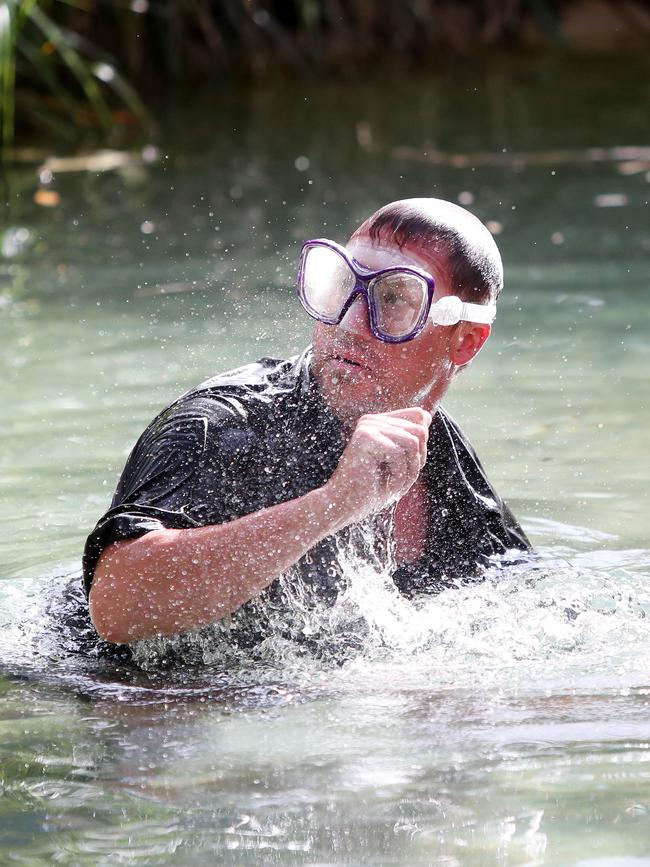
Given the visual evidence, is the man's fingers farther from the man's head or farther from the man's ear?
the man's ear

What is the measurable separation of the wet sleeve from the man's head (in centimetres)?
25

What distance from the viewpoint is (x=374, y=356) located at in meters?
3.20

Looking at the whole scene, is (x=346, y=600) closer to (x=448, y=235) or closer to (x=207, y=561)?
(x=207, y=561)

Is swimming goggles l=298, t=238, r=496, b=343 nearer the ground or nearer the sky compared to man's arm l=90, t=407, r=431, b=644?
nearer the sky

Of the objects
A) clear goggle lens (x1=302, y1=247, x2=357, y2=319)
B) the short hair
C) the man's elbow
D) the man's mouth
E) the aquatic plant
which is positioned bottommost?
the man's elbow

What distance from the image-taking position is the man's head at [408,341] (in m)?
3.19

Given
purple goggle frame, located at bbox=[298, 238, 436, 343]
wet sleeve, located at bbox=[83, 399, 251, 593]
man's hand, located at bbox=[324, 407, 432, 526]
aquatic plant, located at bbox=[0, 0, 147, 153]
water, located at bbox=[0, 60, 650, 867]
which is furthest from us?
aquatic plant, located at bbox=[0, 0, 147, 153]

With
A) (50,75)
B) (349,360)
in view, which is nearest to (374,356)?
(349,360)

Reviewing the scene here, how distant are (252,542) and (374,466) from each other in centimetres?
28

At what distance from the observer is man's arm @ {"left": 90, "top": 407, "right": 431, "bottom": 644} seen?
2.84m

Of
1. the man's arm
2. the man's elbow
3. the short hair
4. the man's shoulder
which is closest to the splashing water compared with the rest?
the man's elbow

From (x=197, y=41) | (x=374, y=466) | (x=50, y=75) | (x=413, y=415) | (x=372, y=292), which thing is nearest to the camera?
(x=374, y=466)

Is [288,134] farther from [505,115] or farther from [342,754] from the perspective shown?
[342,754]

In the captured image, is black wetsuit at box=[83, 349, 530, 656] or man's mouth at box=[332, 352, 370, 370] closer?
black wetsuit at box=[83, 349, 530, 656]
